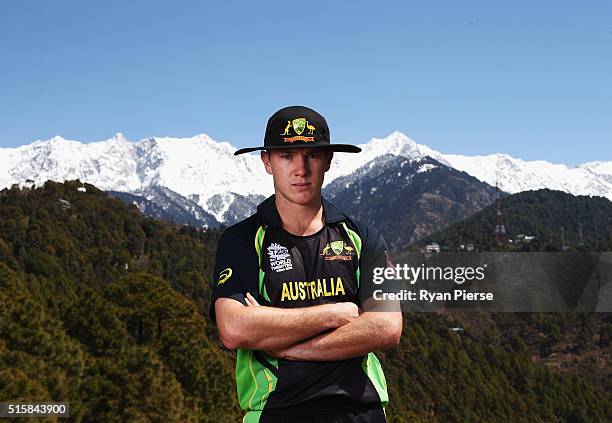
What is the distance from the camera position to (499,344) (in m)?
197

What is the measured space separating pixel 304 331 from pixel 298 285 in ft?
1.00

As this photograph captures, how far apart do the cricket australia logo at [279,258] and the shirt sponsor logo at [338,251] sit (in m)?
0.23

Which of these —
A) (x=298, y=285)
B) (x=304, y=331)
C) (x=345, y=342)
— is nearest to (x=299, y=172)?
(x=298, y=285)

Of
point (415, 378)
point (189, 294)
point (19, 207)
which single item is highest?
point (19, 207)

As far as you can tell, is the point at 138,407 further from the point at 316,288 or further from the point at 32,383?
the point at 316,288

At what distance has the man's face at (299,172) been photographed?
15.3 feet

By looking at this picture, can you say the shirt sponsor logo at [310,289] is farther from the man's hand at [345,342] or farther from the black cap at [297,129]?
the black cap at [297,129]

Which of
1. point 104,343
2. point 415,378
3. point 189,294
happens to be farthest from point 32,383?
point 415,378

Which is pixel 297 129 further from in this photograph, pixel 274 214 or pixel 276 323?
pixel 276 323

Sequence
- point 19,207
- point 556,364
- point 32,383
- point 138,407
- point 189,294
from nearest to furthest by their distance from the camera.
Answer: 1. point 32,383
2. point 138,407
3. point 189,294
4. point 19,207
5. point 556,364

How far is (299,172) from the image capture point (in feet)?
15.3

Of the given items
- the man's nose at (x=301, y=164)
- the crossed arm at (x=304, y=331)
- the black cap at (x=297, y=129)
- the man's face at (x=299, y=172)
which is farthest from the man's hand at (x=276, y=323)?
the black cap at (x=297, y=129)

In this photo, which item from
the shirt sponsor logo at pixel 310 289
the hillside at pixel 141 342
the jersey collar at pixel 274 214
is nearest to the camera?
the shirt sponsor logo at pixel 310 289

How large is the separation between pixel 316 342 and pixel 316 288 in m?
0.35
